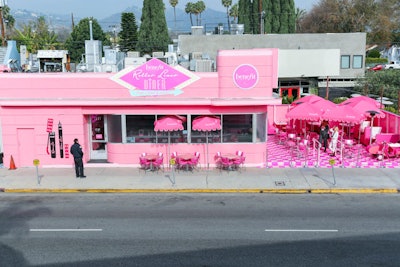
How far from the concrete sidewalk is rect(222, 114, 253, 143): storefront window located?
1.47 m


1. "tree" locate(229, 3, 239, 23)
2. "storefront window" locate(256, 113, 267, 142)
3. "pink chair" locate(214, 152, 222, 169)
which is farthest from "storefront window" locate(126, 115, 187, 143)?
"tree" locate(229, 3, 239, 23)

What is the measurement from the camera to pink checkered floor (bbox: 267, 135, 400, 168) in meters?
19.5

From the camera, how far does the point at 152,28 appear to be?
6025 centimetres

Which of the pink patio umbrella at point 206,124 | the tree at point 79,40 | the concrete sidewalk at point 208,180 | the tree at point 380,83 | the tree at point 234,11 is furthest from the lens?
the tree at point 234,11

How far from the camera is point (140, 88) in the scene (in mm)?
19047

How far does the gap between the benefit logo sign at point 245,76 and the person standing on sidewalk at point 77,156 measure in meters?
6.97

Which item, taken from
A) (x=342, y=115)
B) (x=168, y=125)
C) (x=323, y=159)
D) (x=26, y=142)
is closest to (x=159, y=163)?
(x=168, y=125)

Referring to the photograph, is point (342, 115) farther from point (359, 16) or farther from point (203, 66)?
point (359, 16)

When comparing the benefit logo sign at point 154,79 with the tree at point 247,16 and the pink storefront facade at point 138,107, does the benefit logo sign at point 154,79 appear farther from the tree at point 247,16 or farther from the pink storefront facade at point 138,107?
the tree at point 247,16

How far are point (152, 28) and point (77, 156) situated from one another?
45362 mm

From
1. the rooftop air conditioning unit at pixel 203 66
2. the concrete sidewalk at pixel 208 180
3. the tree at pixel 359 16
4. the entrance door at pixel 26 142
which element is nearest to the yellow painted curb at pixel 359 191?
the concrete sidewalk at pixel 208 180

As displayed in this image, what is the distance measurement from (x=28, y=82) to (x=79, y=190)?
5853 mm

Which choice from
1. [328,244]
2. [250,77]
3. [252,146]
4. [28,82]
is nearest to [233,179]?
[252,146]

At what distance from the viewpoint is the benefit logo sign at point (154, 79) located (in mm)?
18828
